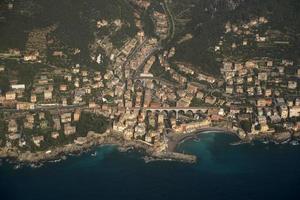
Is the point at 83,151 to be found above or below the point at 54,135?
below

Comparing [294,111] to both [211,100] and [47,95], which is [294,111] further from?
[47,95]

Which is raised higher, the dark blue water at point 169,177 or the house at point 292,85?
the house at point 292,85

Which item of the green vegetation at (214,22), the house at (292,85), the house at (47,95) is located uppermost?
the green vegetation at (214,22)

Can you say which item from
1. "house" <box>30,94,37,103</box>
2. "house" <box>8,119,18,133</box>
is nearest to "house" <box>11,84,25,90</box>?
"house" <box>30,94,37,103</box>

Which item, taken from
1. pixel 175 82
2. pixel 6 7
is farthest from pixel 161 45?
pixel 6 7

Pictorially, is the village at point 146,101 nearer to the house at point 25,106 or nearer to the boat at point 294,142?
the house at point 25,106

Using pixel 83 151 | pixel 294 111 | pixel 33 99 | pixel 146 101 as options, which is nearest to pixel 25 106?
pixel 33 99

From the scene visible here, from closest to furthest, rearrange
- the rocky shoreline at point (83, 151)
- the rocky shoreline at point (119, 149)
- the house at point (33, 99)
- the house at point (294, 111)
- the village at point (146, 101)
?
the rocky shoreline at point (83, 151) < the rocky shoreline at point (119, 149) < the village at point (146, 101) < the house at point (33, 99) < the house at point (294, 111)

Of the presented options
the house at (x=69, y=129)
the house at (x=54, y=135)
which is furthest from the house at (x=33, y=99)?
the house at (x=54, y=135)
